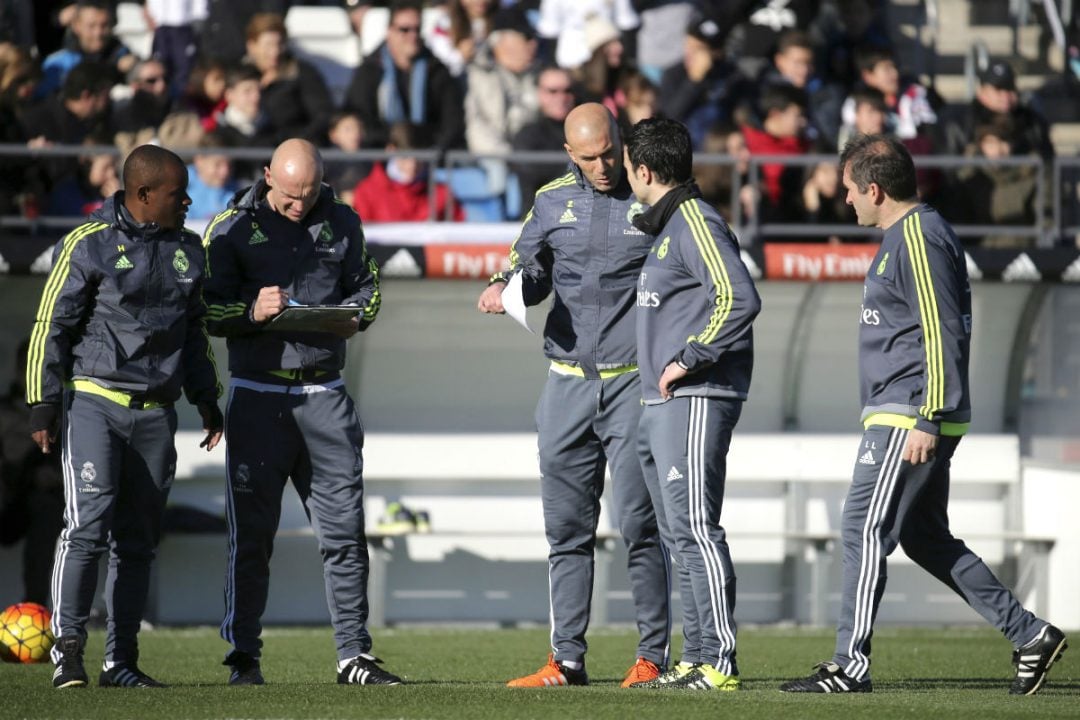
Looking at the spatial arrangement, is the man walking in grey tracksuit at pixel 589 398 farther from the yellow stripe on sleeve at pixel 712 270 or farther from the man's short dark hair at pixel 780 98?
the man's short dark hair at pixel 780 98

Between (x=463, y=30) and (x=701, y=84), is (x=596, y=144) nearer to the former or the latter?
(x=701, y=84)

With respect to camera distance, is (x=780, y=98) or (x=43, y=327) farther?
(x=780, y=98)

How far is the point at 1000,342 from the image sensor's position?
1288 centimetres

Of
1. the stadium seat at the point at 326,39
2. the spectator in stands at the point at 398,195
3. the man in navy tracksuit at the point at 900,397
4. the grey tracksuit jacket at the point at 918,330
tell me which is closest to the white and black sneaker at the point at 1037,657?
the man in navy tracksuit at the point at 900,397

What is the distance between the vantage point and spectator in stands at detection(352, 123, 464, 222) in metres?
12.4

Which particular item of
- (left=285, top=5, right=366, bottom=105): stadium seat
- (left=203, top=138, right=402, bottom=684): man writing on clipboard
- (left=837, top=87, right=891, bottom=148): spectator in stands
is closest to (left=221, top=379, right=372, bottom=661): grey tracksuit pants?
(left=203, top=138, right=402, bottom=684): man writing on clipboard

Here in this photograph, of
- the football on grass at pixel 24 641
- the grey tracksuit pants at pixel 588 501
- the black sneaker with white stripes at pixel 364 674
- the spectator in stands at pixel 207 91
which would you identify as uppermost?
the spectator in stands at pixel 207 91

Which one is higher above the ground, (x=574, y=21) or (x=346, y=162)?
(x=574, y=21)

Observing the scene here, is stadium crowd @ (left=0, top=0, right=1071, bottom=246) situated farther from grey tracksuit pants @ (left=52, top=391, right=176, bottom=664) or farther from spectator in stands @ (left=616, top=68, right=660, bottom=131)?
grey tracksuit pants @ (left=52, top=391, right=176, bottom=664)

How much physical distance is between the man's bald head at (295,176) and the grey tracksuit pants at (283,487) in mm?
763

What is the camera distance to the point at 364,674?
7199 millimetres

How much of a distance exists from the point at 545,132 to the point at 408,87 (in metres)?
1.31

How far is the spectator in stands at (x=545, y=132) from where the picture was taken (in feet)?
40.9

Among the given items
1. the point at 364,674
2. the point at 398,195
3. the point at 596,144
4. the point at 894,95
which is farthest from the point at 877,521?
the point at 894,95
